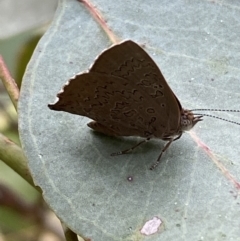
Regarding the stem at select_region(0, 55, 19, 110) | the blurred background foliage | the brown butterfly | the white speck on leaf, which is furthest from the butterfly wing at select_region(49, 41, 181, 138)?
the blurred background foliage

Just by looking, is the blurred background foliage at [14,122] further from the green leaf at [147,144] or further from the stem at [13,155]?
the stem at [13,155]

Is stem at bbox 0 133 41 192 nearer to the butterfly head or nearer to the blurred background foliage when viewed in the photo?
the butterfly head

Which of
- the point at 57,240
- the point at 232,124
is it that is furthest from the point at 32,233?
the point at 232,124

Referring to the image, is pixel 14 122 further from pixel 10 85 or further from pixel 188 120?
pixel 188 120

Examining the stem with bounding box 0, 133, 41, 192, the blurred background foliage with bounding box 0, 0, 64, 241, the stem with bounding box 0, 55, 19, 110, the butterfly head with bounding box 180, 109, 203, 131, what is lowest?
the blurred background foliage with bounding box 0, 0, 64, 241

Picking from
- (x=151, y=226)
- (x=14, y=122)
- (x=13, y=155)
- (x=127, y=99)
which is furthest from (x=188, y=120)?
(x=14, y=122)

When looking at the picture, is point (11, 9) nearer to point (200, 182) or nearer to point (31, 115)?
point (31, 115)

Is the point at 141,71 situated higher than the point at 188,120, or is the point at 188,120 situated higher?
the point at 141,71
